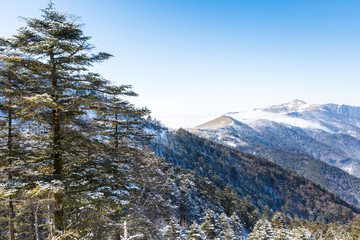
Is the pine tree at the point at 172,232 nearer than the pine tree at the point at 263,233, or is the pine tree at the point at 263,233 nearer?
the pine tree at the point at 172,232

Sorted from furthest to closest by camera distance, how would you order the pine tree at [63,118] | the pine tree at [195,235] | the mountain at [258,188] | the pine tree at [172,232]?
1. the mountain at [258,188]
2. the pine tree at [195,235]
3. the pine tree at [172,232]
4. the pine tree at [63,118]

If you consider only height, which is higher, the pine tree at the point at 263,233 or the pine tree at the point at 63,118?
the pine tree at the point at 63,118

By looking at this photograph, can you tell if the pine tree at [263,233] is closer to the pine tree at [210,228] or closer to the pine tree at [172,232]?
the pine tree at [210,228]

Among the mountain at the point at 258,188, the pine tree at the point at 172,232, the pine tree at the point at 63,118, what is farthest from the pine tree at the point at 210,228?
the mountain at the point at 258,188

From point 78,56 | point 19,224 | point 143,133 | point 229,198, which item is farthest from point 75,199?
point 229,198

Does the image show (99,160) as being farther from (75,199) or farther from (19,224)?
(19,224)

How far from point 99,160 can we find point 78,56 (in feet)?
16.8

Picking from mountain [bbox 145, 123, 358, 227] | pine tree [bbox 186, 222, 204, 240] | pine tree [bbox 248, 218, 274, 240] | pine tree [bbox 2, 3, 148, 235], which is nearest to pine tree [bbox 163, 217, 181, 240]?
pine tree [bbox 186, 222, 204, 240]

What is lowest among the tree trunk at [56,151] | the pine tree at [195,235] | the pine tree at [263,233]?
the pine tree at [263,233]

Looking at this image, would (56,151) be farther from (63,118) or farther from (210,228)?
(210,228)

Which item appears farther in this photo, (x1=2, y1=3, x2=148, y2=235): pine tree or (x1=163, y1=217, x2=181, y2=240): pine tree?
(x1=163, y1=217, x2=181, y2=240): pine tree

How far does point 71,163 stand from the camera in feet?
32.2

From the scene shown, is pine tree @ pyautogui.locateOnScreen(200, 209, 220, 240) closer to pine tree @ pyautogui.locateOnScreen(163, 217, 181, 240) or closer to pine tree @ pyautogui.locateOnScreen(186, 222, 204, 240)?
pine tree @ pyautogui.locateOnScreen(186, 222, 204, 240)

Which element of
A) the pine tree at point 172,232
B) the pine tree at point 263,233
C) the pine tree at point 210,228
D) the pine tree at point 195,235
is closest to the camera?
the pine tree at point 172,232
